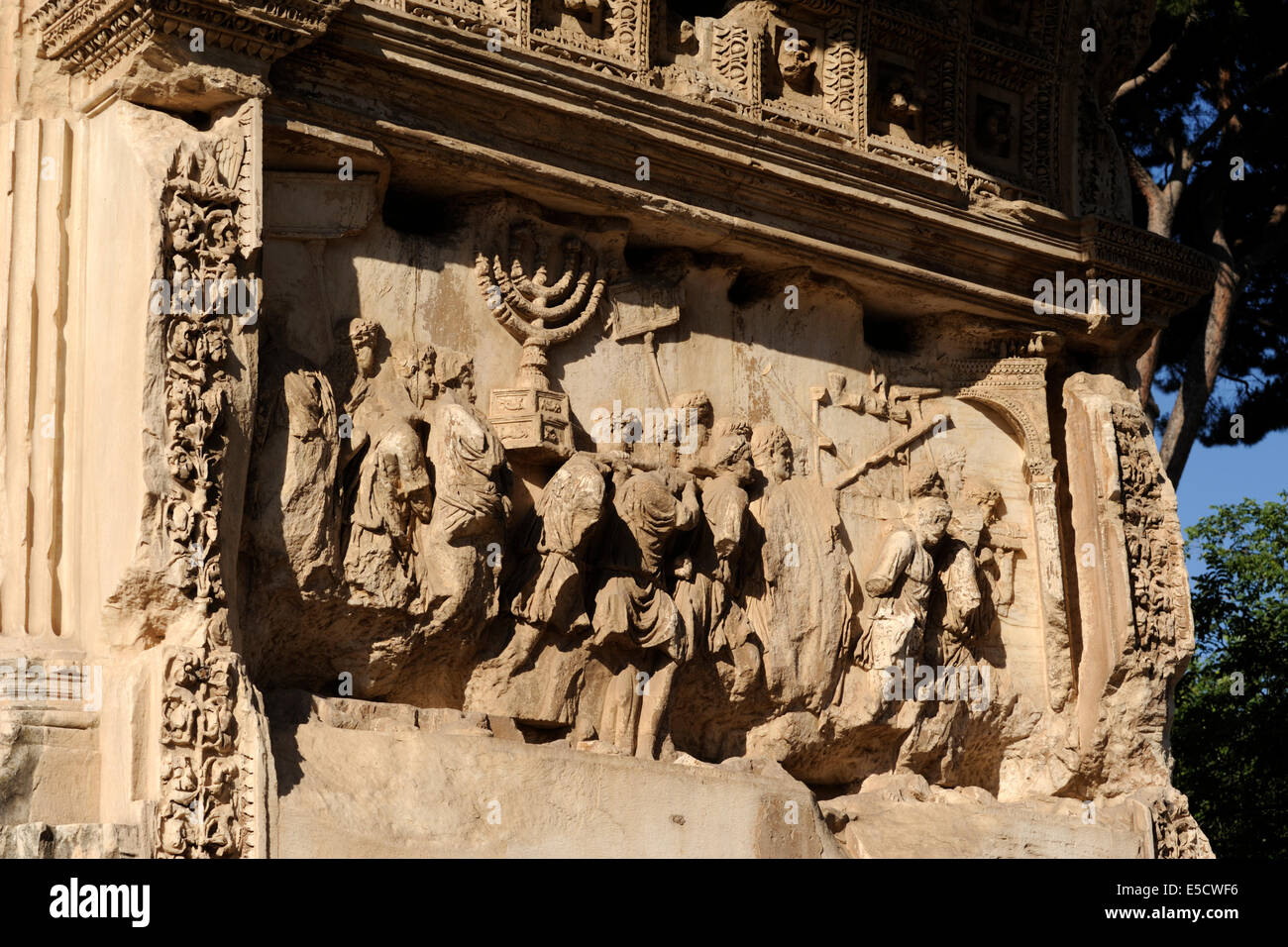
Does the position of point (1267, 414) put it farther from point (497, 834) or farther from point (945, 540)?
point (497, 834)

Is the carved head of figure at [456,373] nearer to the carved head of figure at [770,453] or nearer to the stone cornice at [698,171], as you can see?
the stone cornice at [698,171]

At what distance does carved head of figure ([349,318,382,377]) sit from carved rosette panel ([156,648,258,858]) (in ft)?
5.56

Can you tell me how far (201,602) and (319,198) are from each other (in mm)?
2018

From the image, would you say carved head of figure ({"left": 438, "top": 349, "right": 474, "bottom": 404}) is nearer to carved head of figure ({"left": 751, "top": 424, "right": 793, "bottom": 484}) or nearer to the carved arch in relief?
carved head of figure ({"left": 751, "top": 424, "right": 793, "bottom": 484})

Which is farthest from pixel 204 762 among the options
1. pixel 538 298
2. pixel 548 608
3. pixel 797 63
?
pixel 797 63

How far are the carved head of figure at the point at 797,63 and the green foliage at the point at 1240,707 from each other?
6.33 metres

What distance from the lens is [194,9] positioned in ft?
29.3

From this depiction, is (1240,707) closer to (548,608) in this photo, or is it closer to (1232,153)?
(1232,153)

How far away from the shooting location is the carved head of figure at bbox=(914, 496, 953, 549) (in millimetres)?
11422

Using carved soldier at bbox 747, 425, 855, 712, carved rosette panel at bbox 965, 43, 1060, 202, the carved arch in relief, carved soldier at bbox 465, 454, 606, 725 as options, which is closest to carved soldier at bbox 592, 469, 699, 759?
carved soldier at bbox 465, 454, 606, 725

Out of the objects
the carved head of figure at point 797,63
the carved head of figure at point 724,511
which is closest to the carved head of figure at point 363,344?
the carved head of figure at point 724,511

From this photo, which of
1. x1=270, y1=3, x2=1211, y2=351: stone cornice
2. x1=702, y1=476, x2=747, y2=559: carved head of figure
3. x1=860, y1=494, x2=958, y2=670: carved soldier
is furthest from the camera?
x1=860, y1=494, x2=958, y2=670: carved soldier

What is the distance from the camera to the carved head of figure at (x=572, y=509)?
9828mm
